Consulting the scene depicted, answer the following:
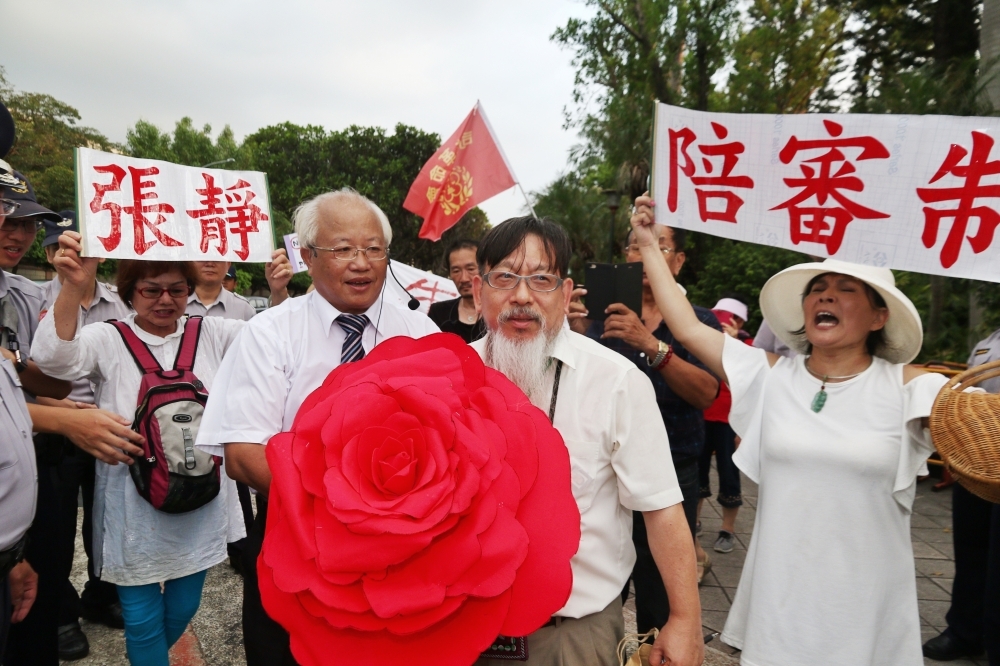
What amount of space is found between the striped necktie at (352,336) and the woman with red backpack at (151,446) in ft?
3.04

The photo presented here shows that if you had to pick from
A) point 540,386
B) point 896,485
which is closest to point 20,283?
point 540,386

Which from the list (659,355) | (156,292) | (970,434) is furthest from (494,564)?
(156,292)

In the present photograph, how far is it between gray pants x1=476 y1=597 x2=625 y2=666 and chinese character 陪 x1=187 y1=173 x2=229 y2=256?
224 centimetres

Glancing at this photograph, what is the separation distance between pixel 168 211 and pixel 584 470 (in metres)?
2.27

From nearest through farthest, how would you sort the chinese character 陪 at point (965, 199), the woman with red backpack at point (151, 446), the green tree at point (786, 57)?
1. the chinese character 陪 at point (965, 199)
2. the woman with red backpack at point (151, 446)
3. the green tree at point (786, 57)

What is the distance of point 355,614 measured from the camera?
0.98 metres

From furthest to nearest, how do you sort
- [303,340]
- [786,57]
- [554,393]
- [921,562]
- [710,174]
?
[786,57]
[921,562]
[710,174]
[303,340]
[554,393]

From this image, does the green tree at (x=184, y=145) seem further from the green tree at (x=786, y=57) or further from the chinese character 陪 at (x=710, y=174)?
the chinese character 陪 at (x=710, y=174)

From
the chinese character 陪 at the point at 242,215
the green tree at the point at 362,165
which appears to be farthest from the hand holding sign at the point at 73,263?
the green tree at the point at 362,165

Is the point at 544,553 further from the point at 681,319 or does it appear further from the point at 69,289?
the point at 69,289

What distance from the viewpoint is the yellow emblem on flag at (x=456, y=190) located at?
5.04 meters

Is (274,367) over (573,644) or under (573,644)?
over

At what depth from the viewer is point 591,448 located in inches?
60.2

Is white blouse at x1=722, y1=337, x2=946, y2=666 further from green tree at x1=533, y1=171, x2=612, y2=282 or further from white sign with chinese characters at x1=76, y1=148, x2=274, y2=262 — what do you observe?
green tree at x1=533, y1=171, x2=612, y2=282
